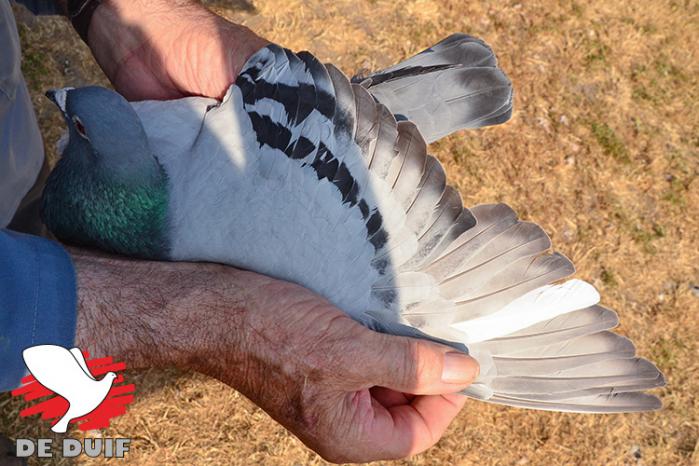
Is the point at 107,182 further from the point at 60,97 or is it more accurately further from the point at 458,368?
the point at 458,368

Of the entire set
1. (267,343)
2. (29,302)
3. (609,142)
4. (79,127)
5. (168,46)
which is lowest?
(267,343)

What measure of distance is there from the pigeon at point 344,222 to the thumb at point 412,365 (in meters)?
0.25

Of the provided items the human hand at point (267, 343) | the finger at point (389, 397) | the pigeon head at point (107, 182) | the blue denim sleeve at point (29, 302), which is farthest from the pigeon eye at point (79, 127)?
the finger at point (389, 397)

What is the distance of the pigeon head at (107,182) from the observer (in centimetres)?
289

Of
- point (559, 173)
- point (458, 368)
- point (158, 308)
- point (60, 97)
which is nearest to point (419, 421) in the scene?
point (458, 368)

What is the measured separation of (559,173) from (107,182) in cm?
345

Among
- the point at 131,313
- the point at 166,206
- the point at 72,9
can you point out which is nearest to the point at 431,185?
the point at 166,206

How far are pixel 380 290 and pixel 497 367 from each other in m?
0.66

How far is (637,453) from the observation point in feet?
15.2

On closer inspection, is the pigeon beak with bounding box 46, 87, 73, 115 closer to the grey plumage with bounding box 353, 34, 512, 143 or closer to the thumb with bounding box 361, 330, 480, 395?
the grey plumage with bounding box 353, 34, 512, 143

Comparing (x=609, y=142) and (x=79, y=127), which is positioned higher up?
(x=79, y=127)

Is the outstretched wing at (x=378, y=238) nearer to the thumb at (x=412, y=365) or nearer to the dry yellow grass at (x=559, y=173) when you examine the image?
the thumb at (x=412, y=365)

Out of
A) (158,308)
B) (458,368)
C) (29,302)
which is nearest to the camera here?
(29,302)

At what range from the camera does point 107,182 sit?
3.09 metres
